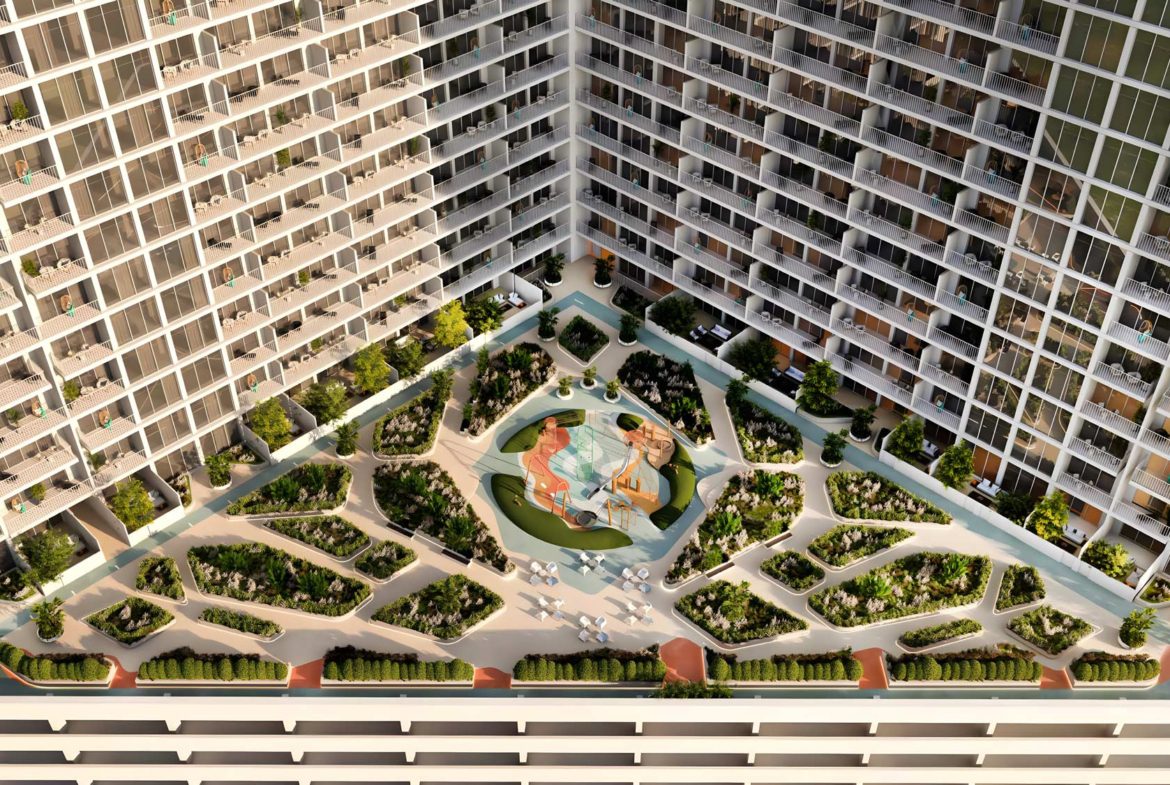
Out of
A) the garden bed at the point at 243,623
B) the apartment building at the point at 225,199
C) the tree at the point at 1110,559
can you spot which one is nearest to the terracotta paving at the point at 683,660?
the garden bed at the point at 243,623

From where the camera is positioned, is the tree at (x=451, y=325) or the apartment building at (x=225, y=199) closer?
the apartment building at (x=225, y=199)

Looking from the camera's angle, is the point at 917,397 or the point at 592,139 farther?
the point at 592,139

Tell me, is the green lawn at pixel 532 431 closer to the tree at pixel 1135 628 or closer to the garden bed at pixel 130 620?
the garden bed at pixel 130 620

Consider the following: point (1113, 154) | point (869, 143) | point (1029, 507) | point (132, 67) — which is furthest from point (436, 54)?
point (1029, 507)

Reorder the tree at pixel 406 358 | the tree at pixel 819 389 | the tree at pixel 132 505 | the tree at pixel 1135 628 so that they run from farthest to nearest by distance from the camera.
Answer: the tree at pixel 406 358 → the tree at pixel 819 389 → the tree at pixel 132 505 → the tree at pixel 1135 628

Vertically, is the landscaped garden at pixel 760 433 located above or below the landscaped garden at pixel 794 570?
above

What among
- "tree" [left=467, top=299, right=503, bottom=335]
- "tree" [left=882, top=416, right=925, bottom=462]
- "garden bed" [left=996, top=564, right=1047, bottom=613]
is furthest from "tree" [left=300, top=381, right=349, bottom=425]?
"garden bed" [left=996, top=564, right=1047, bottom=613]

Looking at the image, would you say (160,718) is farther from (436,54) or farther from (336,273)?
(436,54)
